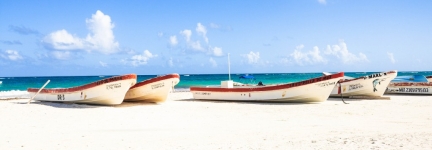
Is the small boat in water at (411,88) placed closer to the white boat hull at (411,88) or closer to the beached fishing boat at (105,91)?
the white boat hull at (411,88)

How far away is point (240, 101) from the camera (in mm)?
17734

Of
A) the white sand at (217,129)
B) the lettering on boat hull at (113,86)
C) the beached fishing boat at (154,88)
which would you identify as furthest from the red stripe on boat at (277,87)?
the lettering on boat hull at (113,86)

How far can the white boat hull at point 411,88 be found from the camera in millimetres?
21875

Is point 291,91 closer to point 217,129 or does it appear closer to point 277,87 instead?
point 277,87

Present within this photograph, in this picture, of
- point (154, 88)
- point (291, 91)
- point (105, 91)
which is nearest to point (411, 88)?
point (291, 91)

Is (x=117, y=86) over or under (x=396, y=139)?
over

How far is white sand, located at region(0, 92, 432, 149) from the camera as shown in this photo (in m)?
7.17

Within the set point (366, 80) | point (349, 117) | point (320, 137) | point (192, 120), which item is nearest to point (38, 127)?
point (192, 120)

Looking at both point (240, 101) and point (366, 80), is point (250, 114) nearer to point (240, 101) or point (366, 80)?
point (240, 101)

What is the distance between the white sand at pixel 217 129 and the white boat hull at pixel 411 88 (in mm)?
9853

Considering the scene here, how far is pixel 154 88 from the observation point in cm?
1642

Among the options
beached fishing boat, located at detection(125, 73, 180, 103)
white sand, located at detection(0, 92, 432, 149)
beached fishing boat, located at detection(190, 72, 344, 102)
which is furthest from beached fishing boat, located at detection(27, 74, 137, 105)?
beached fishing boat, located at detection(190, 72, 344, 102)

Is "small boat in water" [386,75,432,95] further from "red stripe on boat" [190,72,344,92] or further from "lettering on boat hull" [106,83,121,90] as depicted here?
"lettering on boat hull" [106,83,121,90]

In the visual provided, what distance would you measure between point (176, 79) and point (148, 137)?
27.4ft
